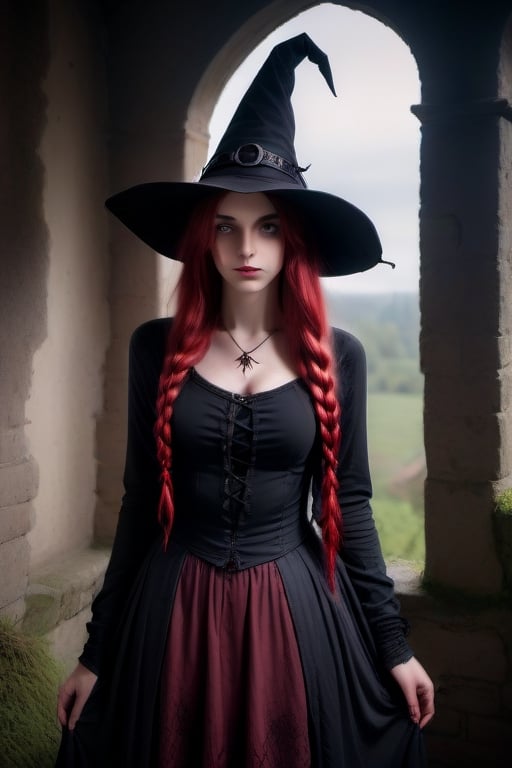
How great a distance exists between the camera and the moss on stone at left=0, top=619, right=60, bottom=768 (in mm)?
2006

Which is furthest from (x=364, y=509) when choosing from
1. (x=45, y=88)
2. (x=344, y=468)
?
Answer: (x=45, y=88)

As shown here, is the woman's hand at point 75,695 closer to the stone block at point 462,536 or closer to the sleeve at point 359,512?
the sleeve at point 359,512

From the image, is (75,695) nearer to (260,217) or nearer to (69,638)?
(260,217)

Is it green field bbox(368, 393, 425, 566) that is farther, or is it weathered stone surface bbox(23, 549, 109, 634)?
green field bbox(368, 393, 425, 566)

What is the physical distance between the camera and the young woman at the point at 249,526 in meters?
1.44

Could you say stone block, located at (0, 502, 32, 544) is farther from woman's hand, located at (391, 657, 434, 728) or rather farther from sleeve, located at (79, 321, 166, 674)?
woman's hand, located at (391, 657, 434, 728)

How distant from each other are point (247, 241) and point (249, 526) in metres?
0.62

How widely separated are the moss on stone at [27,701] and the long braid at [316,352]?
1.09 m

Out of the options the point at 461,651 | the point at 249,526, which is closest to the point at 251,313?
the point at 249,526

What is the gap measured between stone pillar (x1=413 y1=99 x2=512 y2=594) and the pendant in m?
1.19

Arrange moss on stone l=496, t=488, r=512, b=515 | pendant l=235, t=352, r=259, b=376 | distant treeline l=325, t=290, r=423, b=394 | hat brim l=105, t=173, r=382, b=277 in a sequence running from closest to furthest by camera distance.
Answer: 1. hat brim l=105, t=173, r=382, b=277
2. pendant l=235, t=352, r=259, b=376
3. moss on stone l=496, t=488, r=512, b=515
4. distant treeline l=325, t=290, r=423, b=394

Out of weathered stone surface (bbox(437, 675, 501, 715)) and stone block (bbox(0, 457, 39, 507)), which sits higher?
stone block (bbox(0, 457, 39, 507))

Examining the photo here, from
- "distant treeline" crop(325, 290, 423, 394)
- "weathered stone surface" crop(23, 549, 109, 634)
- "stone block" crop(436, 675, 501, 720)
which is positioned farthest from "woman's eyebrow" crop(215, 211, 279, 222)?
"distant treeline" crop(325, 290, 423, 394)

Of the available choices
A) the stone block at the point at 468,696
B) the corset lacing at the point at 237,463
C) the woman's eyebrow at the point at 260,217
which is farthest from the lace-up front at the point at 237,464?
the stone block at the point at 468,696
